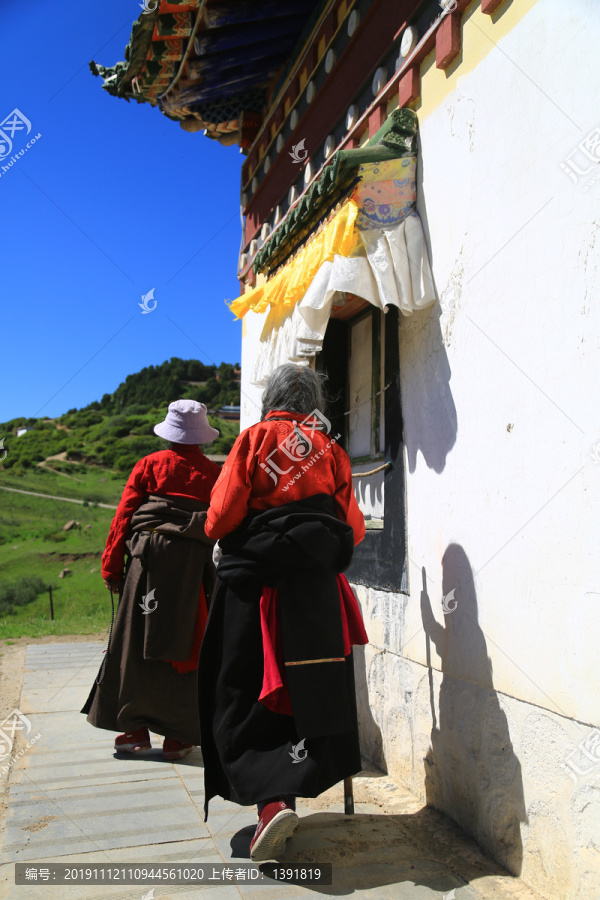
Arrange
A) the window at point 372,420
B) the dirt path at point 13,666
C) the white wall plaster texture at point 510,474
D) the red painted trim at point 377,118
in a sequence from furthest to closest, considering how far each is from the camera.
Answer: the red painted trim at point 377,118
the window at point 372,420
the dirt path at point 13,666
the white wall plaster texture at point 510,474

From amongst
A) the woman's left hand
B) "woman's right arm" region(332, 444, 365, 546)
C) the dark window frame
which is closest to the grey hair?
"woman's right arm" region(332, 444, 365, 546)

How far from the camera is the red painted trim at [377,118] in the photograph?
3.83 m

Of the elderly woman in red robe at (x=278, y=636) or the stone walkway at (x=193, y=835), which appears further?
the elderly woman in red robe at (x=278, y=636)

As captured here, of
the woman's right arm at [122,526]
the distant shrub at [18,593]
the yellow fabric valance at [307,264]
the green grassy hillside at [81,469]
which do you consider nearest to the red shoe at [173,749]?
the woman's right arm at [122,526]

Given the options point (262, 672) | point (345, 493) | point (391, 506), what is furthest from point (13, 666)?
point (345, 493)

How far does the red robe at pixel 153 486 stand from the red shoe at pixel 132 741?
33.2 inches

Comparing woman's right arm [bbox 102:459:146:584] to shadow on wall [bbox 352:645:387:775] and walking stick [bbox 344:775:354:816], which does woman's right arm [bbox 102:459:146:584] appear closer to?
shadow on wall [bbox 352:645:387:775]

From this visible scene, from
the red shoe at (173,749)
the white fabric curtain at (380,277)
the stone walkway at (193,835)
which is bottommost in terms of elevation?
the stone walkway at (193,835)

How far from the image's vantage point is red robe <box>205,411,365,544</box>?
248 cm

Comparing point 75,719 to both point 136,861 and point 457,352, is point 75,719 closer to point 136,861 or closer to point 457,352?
point 136,861

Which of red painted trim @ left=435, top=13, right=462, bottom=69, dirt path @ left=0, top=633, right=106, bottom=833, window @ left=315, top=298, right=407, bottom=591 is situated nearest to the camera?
red painted trim @ left=435, top=13, right=462, bottom=69

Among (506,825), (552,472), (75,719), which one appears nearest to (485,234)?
(552,472)

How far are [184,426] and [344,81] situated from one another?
270cm

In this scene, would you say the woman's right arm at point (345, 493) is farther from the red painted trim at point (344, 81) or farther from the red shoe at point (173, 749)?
the red painted trim at point (344, 81)
